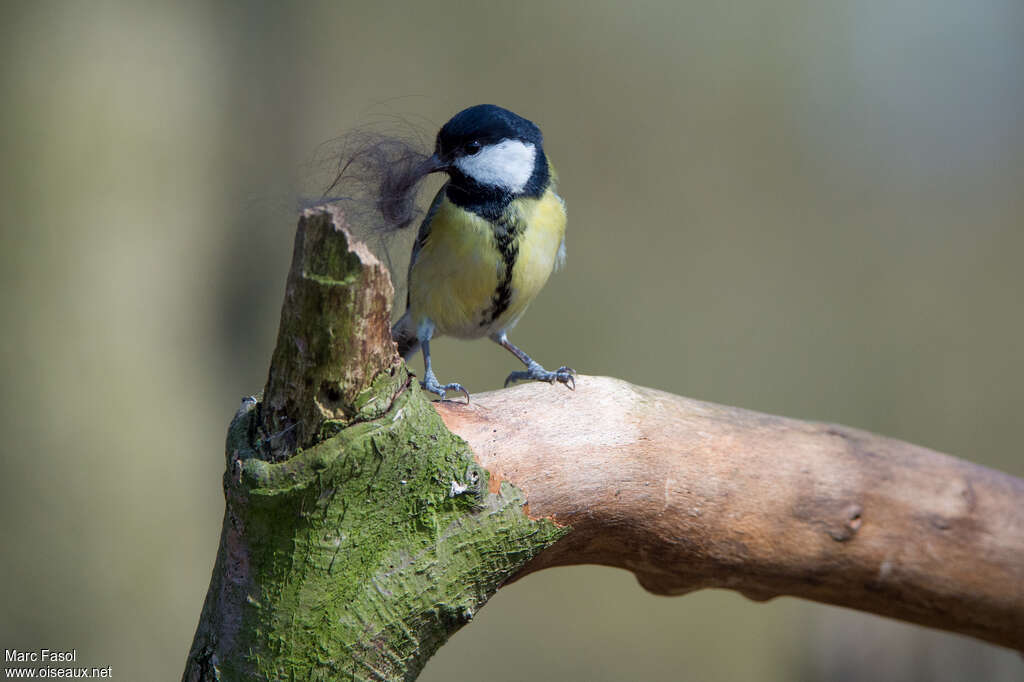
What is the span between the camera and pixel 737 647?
283 centimetres

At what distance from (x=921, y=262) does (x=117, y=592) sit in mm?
3233

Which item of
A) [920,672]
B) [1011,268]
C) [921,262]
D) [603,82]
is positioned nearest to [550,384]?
[603,82]

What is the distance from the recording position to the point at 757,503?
114 cm

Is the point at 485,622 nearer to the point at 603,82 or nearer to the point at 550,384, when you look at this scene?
the point at 550,384

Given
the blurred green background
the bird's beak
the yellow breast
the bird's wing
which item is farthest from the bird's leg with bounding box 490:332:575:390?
the blurred green background

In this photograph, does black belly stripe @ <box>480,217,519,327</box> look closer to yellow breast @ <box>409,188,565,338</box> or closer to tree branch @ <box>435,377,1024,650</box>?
yellow breast @ <box>409,188,565,338</box>

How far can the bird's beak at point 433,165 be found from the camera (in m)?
1.26

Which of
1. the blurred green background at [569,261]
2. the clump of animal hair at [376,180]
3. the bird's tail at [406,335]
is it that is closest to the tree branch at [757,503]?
the clump of animal hair at [376,180]

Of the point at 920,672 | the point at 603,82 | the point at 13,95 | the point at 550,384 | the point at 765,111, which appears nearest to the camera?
the point at 550,384

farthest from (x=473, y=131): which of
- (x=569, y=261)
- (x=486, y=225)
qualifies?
(x=569, y=261)

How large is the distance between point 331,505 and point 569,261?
196 centimetres

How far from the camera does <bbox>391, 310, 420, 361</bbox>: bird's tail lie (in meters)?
1.69

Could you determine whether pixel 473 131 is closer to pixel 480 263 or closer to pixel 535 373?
pixel 480 263

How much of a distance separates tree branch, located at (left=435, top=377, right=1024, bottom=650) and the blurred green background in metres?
1.11
